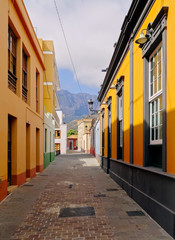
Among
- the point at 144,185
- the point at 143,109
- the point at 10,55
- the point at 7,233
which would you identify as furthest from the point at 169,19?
the point at 10,55

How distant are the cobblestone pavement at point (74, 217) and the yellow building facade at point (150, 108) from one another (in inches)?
17.1

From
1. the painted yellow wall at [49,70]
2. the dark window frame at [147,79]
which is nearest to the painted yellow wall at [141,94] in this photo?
the dark window frame at [147,79]

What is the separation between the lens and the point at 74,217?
5.04 metres

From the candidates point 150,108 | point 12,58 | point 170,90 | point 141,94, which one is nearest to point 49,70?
point 12,58

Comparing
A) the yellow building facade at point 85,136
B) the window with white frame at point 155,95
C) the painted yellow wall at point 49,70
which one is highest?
the painted yellow wall at point 49,70

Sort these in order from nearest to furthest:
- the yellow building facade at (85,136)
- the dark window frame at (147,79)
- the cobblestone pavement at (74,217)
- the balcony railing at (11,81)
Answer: the cobblestone pavement at (74,217) < the dark window frame at (147,79) < the balcony railing at (11,81) < the yellow building facade at (85,136)

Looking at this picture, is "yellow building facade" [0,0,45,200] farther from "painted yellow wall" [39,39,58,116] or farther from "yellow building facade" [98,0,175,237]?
"painted yellow wall" [39,39,58,116]

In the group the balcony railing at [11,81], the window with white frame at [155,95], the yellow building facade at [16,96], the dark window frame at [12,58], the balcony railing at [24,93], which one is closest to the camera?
the window with white frame at [155,95]

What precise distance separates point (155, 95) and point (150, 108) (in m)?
0.50

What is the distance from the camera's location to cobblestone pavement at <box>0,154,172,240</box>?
4.08 meters

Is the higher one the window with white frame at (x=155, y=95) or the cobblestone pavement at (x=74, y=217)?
the window with white frame at (x=155, y=95)

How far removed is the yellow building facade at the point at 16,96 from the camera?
6684 mm

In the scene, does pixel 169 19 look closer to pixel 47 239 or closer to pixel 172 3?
pixel 172 3

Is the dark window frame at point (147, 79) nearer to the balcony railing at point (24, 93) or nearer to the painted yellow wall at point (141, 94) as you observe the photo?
the painted yellow wall at point (141, 94)
